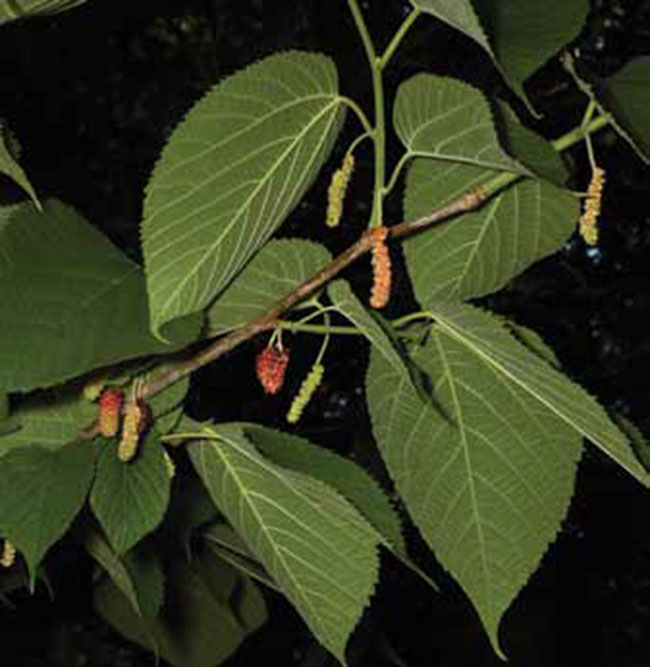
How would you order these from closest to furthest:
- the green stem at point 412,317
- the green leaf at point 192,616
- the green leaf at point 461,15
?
the green leaf at point 461,15
the green stem at point 412,317
the green leaf at point 192,616

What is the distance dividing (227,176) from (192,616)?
559 millimetres

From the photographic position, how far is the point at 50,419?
23.5 inches

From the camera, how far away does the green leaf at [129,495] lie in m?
0.55

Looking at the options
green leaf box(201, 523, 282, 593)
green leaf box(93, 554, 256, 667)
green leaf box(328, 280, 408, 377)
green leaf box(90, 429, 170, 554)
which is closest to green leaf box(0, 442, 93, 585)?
green leaf box(90, 429, 170, 554)

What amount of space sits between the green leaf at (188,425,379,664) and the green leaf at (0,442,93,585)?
8 centimetres

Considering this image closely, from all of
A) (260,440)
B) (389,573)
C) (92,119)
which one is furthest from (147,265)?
(389,573)

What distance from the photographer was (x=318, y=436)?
5.82 ft

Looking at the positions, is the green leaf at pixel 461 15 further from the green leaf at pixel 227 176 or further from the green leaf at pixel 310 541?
the green leaf at pixel 310 541

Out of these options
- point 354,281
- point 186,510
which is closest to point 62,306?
point 186,510

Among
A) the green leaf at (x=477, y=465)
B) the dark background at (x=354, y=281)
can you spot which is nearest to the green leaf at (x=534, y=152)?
the green leaf at (x=477, y=465)

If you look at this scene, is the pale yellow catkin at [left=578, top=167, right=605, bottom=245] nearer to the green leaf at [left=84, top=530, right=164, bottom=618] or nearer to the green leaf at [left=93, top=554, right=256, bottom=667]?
the green leaf at [left=84, top=530, right=164, bottom=618]

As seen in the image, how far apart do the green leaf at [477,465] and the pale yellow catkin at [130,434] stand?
12 centimetres

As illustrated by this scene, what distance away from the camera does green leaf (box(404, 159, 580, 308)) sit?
0.60 metres

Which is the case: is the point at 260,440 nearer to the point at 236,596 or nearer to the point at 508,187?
the point at 508,187
